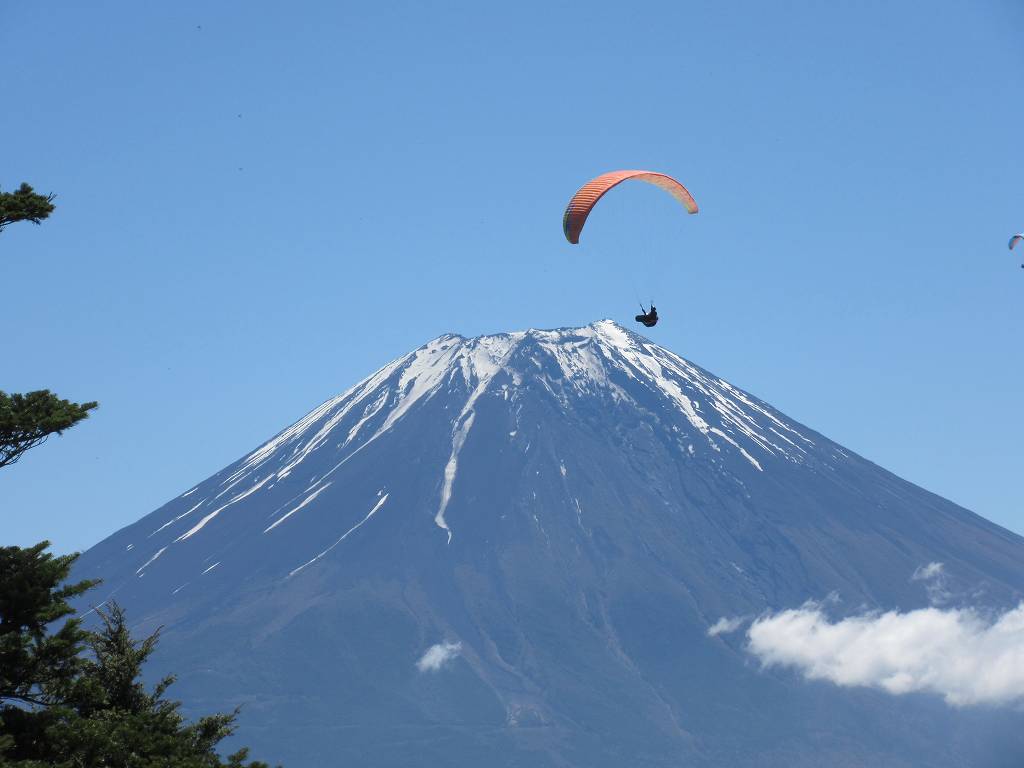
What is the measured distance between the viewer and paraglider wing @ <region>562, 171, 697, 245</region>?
174ft

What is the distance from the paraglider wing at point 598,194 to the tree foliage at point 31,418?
114 ft

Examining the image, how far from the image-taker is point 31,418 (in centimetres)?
1906

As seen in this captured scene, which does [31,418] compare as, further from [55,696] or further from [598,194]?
[598,194]

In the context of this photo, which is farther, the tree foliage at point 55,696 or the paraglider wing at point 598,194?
the paraglider wing at point 598,194

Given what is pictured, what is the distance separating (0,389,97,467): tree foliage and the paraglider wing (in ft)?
114

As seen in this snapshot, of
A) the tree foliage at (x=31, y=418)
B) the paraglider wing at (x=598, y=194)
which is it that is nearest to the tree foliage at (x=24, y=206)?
the tree foliage at (x=31, y=418)

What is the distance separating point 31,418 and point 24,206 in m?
2.57

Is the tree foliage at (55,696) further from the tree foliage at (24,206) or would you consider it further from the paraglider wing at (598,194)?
the paraglider wing at (598,194)

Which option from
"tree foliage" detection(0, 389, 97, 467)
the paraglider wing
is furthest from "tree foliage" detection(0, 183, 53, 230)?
the paraglider wing

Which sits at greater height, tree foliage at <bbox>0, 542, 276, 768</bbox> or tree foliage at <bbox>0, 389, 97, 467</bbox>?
tree foliage at <bbox>0, 389, 97, 467</bbox>

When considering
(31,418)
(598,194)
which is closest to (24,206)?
(31,418)

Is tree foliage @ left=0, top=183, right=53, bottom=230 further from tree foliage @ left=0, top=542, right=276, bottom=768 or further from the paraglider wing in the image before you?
the paraglider wing

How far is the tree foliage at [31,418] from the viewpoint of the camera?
19000mm

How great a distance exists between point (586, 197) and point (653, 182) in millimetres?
3504
